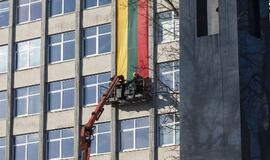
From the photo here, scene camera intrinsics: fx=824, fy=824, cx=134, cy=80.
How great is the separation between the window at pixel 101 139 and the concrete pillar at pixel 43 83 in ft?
10.8

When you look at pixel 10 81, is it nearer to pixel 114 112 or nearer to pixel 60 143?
pixel 60 143

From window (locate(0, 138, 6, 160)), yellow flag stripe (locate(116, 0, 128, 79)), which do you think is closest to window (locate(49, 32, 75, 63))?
yellow flag stripe (locate(116, 0, 128, 79))

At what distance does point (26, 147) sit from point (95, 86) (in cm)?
569

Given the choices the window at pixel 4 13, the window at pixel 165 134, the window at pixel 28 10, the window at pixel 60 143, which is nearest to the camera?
the window at pixel 165 134

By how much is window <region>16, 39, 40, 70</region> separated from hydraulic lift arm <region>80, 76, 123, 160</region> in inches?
268

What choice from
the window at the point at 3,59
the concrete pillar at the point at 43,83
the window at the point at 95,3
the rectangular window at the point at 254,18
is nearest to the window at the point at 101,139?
the concrete pillar at the point at 43,83

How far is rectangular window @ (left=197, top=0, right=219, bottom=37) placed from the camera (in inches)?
622

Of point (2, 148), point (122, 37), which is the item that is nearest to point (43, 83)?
point (2, 148)

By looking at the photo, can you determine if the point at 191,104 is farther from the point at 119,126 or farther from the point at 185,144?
the point at 119,126

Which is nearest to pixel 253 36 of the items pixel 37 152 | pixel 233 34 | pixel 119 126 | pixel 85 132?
pixel 233 34

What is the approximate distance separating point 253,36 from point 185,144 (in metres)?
2.43

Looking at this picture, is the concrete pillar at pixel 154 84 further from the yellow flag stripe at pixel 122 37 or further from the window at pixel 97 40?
the window at pixel 97 40

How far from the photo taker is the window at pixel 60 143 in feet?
146

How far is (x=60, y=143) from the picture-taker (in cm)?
4491
